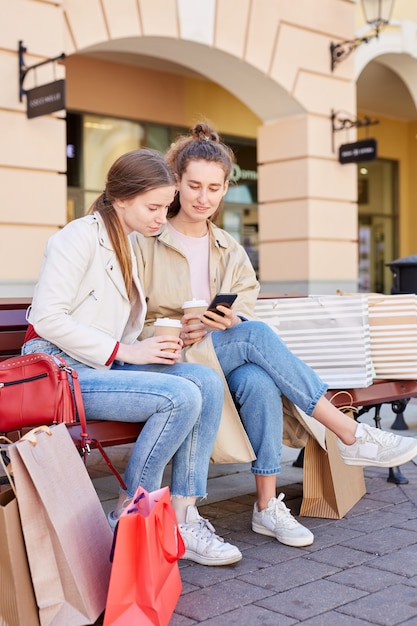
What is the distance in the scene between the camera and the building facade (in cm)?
808

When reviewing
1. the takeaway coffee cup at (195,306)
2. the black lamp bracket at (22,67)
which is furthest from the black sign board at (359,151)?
the takeaway coffee cup at (195,306)

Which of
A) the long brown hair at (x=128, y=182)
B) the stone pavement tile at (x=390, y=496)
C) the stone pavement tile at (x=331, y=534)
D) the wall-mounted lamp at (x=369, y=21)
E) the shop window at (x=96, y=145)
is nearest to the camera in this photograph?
the long brown hair at (x=128, y=182)

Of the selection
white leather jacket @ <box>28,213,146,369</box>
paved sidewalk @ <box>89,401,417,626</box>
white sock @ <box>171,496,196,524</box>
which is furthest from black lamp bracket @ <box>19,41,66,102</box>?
white sock @ <box>171,496,196,524</box>

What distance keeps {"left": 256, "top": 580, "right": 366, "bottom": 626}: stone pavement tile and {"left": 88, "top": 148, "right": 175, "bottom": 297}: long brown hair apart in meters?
1.27

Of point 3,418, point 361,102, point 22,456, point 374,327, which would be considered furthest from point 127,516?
point 361,102

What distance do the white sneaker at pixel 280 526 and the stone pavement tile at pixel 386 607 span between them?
55 centimetres

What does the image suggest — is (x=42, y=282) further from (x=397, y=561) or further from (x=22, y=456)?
(x=397, y=561)

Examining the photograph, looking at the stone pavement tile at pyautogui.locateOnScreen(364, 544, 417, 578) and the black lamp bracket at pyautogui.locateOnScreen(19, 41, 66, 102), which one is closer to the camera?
the stone pavement tile at pyautogui.locateOnScreen(364, 544, 417, 578)

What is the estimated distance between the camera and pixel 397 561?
3.03m

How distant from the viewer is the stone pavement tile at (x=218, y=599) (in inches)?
102

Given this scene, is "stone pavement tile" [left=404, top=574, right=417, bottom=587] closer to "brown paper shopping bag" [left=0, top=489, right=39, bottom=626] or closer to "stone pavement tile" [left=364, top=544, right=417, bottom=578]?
"stone pavement tile" [left=364, top=544, right=417, bottom=578]

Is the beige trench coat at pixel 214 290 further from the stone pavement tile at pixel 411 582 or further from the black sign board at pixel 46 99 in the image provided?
the black sign board at pixel 46 99

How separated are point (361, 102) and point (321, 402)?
13708mm

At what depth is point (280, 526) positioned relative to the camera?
3289mm
